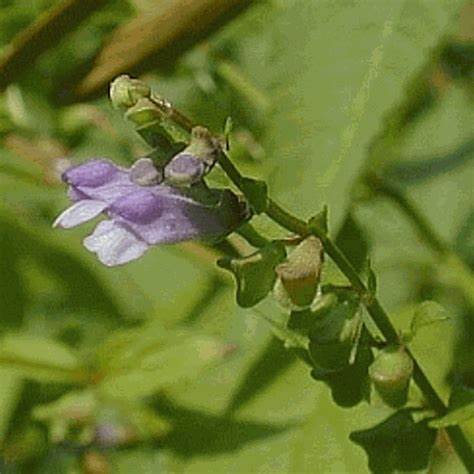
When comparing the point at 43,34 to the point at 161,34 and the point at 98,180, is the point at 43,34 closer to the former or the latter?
the point at 161,34

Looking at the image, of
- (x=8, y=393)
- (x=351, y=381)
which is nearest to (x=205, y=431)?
(x=8, y=393)

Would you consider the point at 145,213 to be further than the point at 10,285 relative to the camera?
No

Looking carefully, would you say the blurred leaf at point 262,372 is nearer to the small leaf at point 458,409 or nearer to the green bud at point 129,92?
the small leaf at point 458,409

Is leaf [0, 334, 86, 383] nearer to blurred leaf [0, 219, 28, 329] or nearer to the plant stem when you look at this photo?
blurred leaf [0, 219, 28, 329]

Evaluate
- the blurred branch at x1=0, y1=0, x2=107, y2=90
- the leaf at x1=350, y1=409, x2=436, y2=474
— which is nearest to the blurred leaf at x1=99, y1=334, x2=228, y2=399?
the blurred branch at x1=0, y1=0, x2=107, y2=90

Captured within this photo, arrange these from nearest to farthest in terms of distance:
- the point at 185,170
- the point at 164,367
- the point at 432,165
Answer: the point at 185,170
the point at 164,367
the point at 432,165

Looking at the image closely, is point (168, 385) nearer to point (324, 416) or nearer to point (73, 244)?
point (324, 416)

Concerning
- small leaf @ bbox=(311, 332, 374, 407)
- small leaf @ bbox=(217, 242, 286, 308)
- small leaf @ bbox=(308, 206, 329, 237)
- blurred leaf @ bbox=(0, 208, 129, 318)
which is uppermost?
small leaf @ bbox=(308, 206, 329, 237)
